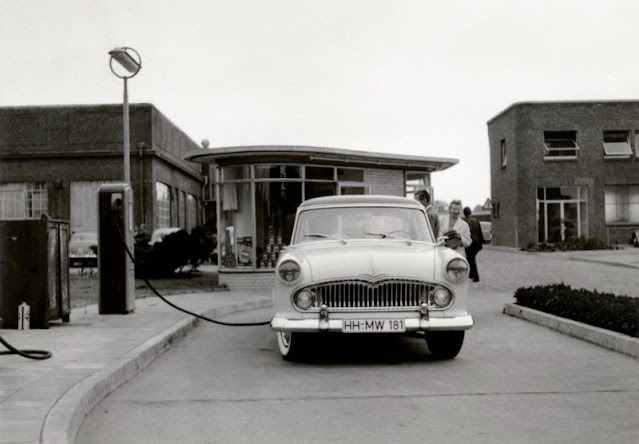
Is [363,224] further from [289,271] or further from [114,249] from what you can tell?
[114,249]

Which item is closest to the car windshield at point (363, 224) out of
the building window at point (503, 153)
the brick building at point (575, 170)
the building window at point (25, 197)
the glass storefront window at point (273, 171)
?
the glass storefront window at point (273, 171)

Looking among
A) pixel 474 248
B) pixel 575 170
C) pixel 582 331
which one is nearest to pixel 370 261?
pixel 582 331

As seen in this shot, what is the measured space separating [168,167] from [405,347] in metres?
31.3

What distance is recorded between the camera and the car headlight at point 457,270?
8.00m

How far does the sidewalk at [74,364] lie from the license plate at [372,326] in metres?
2.07

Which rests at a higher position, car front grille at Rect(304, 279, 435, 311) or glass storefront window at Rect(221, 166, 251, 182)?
glass storefront window at Rect(221, 166, 251, 182)

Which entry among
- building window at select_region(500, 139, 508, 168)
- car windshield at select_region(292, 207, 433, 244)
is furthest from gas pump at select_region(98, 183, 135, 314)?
building window at select_region(500, 139, 508, 168)

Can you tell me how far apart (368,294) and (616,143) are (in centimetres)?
3664

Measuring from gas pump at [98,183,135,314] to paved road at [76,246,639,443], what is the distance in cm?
252

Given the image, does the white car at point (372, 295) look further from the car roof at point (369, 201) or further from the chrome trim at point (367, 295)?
the car roof at point (369, 201)

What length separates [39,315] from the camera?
1023cm

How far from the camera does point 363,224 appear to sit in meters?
9.45

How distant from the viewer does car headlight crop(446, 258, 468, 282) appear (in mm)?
8000

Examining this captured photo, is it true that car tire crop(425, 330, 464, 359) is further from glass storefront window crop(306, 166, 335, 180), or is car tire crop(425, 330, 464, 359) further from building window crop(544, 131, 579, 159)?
building window crop(544, 131, 579, 159)
